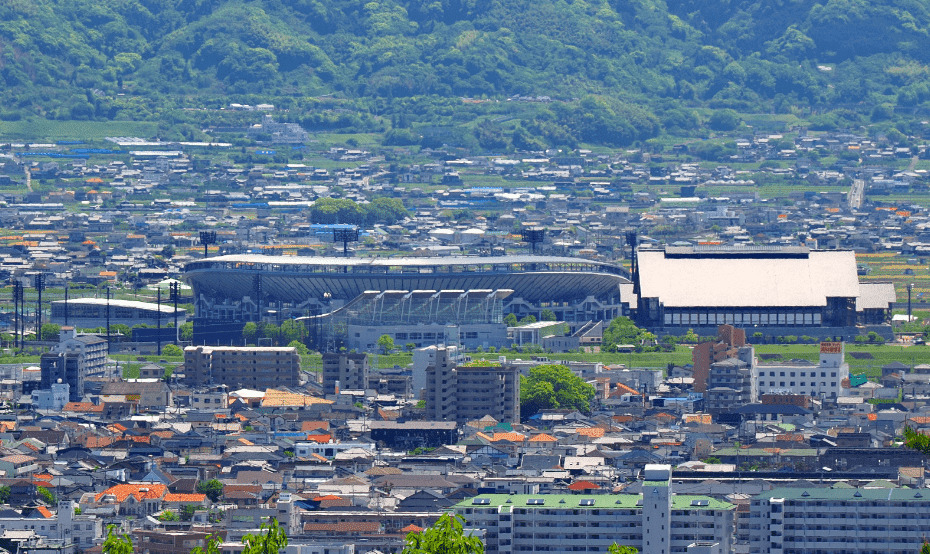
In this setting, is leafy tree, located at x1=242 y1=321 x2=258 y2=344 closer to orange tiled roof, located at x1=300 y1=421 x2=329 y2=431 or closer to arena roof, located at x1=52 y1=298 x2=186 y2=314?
arena roof, located at x1=52 y1=298 x2=186 y2=314

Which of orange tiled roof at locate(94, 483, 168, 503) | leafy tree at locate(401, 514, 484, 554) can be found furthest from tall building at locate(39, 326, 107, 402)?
leafy tree at locate(401, 514, 484, 554)

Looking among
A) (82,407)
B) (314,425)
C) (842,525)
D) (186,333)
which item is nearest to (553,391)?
(314,425)

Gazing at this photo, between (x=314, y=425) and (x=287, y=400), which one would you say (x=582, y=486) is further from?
(x=287, y=400)

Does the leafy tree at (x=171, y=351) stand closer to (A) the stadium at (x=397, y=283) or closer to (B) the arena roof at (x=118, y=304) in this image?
(A) the stadium at (x=397, y=283)

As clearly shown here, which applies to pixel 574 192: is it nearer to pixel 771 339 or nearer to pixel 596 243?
pixel 596 243

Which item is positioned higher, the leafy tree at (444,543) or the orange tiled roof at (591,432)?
the orange tiled roof at (591,432)

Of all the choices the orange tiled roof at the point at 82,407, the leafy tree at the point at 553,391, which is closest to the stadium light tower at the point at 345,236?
the leafy tree at the point at 553,391

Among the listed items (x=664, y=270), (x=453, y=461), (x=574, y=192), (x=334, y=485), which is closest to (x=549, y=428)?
(x=453, y=461)
